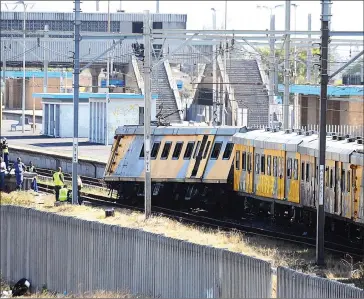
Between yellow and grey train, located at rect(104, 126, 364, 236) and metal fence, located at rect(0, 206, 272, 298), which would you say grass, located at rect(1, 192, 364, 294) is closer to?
metal fence, located at rect(0, 206, 272, 298)

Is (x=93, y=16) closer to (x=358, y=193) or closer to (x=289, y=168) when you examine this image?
(x=289, y=168)

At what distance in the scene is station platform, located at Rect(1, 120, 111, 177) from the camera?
45531 mm

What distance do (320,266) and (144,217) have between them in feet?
26.9

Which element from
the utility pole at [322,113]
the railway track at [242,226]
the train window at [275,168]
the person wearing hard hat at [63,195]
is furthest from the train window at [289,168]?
the utility pole at [322,113]

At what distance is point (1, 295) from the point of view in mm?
22906

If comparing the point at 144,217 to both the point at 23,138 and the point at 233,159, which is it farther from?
the point at 23,138

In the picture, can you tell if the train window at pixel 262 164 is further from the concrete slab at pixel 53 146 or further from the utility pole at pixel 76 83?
the concrete slab at pixel 53 146

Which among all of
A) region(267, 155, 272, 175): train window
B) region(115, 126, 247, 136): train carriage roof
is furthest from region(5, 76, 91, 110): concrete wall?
region(267, 155, 272, 175): train window

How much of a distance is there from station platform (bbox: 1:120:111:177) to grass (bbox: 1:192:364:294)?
1120cm

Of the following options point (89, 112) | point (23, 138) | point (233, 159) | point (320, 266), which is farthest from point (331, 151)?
point (23, 138)

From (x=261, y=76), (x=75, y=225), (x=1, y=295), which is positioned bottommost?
(x=1, y=295)

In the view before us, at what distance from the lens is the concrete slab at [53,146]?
5034 centimetres

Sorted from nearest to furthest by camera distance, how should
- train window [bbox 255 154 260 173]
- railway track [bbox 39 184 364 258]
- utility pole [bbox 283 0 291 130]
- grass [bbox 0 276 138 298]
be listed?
grass [bbox 0 276 138 298] < railway track [bbox 39 184 364 258] < train window [bbox 255 154 260 173] < utility pole [bbox 283 0 291 130]

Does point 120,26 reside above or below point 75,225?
above
